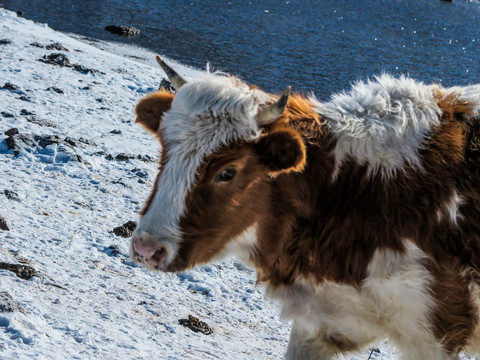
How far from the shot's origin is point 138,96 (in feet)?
36.4

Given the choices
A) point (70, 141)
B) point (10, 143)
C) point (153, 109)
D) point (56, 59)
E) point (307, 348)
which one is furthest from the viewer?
point (56, 59)

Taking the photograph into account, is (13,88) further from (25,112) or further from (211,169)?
Result: (211,169)

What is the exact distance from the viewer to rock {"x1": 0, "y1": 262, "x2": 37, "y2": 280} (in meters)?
4.35

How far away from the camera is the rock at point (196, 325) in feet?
15.2

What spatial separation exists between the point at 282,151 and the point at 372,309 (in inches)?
42.0

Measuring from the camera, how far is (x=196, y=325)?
4668 millimetres

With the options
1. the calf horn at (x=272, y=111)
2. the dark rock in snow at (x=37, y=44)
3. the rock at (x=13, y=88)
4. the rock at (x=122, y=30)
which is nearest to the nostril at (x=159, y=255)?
the calf horn at (x=272, y=111)

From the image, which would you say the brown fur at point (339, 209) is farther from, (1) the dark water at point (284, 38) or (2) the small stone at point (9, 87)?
(1) the dark water at point (284, 38)

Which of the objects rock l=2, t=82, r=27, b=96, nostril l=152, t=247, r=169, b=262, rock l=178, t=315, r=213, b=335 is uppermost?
nostril l=152, t=247, r=169, b=262

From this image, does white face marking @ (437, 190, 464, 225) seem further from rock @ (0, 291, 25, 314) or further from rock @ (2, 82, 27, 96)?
rock @ (2, 82, 27, 96)

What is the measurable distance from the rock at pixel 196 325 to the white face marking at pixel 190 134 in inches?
56.0

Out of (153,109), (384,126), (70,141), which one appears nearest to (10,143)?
(70,141)

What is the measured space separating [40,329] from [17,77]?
23.0 feet

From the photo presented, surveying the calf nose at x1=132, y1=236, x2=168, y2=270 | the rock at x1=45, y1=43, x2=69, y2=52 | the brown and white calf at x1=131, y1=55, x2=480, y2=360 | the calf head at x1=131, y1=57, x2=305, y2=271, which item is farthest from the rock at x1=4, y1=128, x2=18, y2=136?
the rock at x1=45, y1=43, x2=69, y2=52
